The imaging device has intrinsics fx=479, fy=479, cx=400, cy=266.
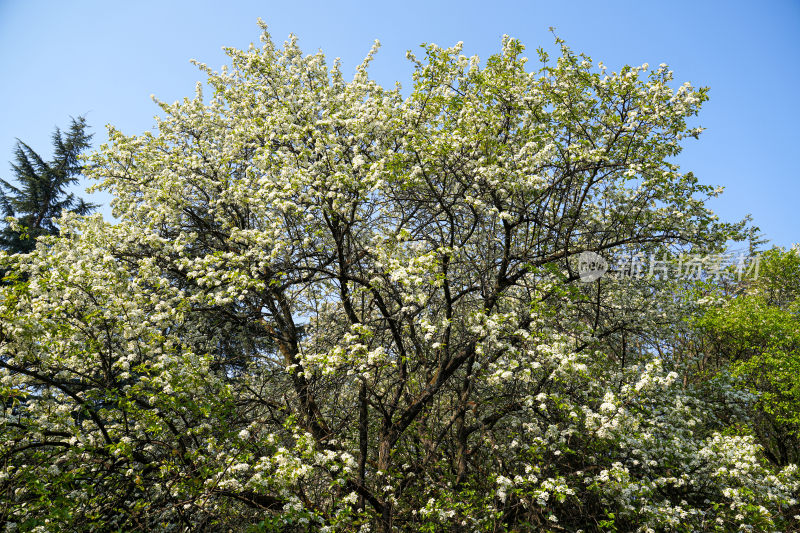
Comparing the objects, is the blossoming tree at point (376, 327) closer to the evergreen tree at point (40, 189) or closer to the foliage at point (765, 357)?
the foliage at point (765, 357)

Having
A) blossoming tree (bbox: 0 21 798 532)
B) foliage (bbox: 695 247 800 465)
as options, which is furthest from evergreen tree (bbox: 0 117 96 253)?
foliage (bbox: 695 247 800 465)

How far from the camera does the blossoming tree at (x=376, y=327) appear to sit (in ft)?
23.3

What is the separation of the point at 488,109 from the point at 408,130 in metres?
1.75

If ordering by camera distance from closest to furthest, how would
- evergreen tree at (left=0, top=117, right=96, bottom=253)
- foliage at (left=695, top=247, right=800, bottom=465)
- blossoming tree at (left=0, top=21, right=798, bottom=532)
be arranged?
blossoming tree at (left=0, top=21, right=798, bottom=532) < foliage at (left=695, top=247, right=800, bottom=465) < evergreen tree at (left=0, top=117, right=96, bottom=253)

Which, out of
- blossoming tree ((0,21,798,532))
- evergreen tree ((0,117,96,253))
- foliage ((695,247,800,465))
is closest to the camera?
blossoming tree ((0,21,798,532))

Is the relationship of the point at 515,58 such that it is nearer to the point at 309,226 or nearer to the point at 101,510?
the point at 309,226

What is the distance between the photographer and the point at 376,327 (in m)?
9.94

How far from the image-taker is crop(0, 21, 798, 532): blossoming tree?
709cm

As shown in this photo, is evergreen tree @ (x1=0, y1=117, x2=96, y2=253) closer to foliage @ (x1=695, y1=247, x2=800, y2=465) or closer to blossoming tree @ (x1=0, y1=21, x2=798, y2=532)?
blossoming tree @ (x1=0, y1=21, x2=798, y2=532)

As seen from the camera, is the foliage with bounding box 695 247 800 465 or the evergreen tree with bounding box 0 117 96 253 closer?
the foliage with bounding box 695 247 800 465

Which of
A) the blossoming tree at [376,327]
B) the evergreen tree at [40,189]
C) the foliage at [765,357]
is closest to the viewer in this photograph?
the blossoming tree at [376,327]

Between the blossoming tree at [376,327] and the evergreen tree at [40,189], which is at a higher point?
the evergreen tree at [40,189]

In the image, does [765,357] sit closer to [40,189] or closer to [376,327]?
[376,327]

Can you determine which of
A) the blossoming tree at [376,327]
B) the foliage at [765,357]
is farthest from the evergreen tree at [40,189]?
the foliage at [765,357]
